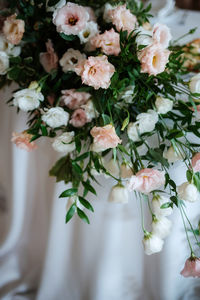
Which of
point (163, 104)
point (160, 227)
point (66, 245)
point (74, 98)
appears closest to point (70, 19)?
point (74, 98)

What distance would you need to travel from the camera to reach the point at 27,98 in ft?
2.61

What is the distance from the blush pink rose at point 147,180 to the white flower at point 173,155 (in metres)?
0.08

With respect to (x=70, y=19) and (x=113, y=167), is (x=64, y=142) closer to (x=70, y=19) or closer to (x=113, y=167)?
(x=113, y=167)

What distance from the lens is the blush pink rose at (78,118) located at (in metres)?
0.84

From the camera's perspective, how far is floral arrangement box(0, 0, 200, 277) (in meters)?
0.70

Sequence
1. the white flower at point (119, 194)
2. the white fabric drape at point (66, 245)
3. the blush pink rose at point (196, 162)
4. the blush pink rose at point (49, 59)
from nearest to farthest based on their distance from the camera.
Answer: the blush pink rose at point (196, 162) → the white flower at point (119, 194) → the blush pink rose at point (49, 59) → the white fabric drape at point (66, 245)

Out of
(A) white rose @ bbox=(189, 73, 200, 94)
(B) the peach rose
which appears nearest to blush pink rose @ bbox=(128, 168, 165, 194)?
(A) white rose @ bbox=(189, 73, 200, 94)

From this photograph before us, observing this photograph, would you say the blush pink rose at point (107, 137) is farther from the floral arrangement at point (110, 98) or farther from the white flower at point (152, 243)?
the white flower at point (152, 243)

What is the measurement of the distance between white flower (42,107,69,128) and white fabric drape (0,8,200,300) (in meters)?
0.26

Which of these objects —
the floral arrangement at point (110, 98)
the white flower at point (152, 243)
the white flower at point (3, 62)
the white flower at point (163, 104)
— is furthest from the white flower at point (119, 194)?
the white flower at point (3, 62)

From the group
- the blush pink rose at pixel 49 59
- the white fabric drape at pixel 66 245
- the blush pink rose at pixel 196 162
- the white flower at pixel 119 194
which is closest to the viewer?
the blush pink rose at pixel 196 162

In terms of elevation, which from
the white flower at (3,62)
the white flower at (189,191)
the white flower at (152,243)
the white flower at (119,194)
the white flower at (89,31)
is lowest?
the white flower at (152,243)

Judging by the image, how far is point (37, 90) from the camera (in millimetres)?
795

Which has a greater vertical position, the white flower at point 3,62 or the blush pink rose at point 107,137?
the white flower at point 3,62
